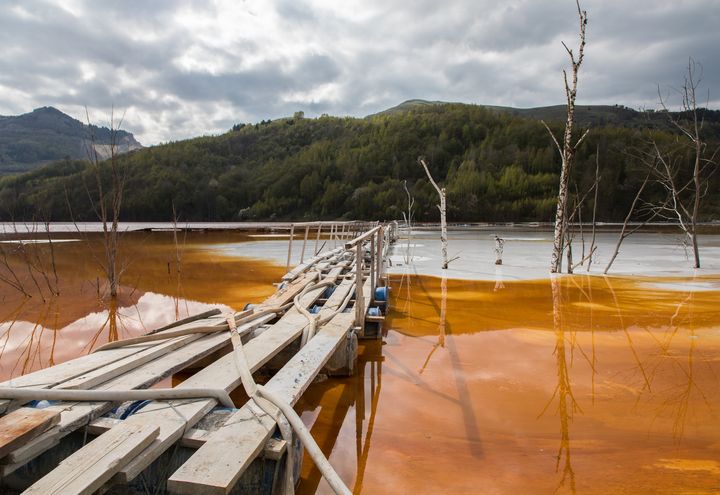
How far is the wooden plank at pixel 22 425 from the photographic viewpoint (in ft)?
5.84

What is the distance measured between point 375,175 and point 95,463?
322ft

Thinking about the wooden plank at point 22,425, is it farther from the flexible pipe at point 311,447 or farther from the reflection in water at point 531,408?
the reflection in water at point 531,408

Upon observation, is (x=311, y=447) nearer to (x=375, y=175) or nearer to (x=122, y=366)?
(x=122, y=366)

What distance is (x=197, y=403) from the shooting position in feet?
7.68

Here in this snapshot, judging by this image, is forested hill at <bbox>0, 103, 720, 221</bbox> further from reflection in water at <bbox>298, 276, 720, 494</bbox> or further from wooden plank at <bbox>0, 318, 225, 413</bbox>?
wooden plank at <bbox>0, 318, 225, 413</bbox>

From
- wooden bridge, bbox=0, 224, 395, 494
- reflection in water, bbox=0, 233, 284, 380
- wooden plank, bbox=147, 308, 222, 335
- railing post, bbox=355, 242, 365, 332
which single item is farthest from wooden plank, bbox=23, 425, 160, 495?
reflection in water, bbox=0, 233, 284, 380

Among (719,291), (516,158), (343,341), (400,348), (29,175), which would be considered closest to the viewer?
(343,341)

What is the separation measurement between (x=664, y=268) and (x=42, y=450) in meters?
14.2

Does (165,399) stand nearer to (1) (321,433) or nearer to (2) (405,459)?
(1) (321,433)

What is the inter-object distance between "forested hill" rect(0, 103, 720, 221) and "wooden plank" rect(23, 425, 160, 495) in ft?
248

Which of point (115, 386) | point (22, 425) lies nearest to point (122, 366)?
point (115, 386)

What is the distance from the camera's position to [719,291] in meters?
8.34

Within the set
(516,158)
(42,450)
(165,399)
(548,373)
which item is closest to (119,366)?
(165,399)

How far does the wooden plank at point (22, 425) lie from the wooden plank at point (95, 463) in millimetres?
249
